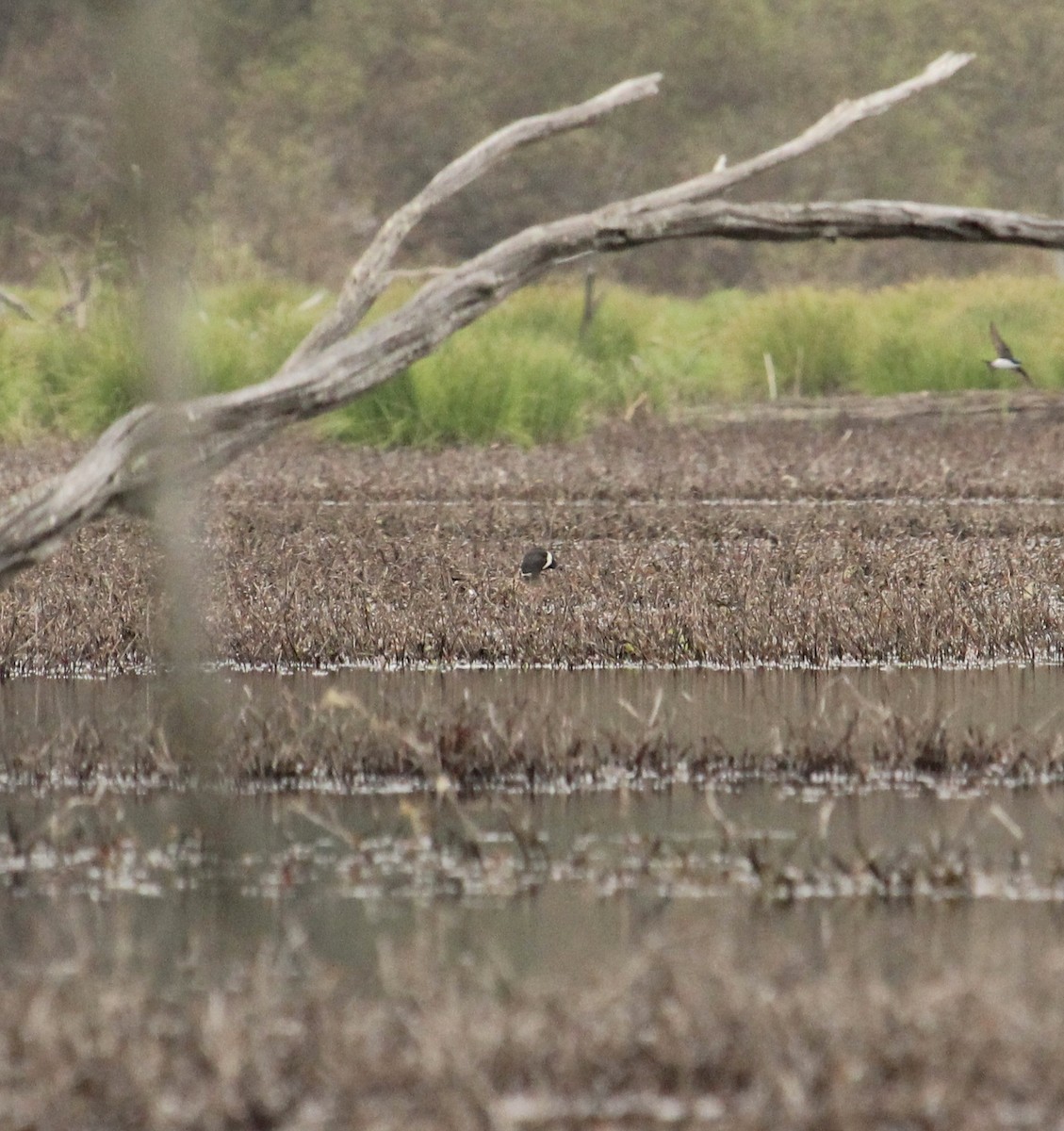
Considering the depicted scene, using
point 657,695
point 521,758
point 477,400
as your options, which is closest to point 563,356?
point 477,400

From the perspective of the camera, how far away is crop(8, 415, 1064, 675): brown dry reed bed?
7.77 metres

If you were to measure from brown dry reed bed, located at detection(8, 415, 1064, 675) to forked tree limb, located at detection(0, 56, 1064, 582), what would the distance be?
1762 mm

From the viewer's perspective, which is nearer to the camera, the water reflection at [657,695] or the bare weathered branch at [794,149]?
the bare weathered branch at [794,149]

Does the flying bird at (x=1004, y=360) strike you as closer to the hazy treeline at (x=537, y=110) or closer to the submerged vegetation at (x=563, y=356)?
the submerged vegetation at (x=563, y=356)

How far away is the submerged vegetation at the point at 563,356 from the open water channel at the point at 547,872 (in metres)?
10.1

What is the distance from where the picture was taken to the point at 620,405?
63.1ft

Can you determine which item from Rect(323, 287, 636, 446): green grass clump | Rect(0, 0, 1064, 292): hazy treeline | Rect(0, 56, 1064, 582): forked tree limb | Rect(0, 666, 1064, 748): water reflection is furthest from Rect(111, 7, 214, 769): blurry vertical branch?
Rect(0, 0, 1064, 292): hazy treeline

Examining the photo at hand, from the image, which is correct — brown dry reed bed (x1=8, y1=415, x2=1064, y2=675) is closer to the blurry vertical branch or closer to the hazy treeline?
the blurry vertical branch

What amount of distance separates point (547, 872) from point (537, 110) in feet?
143

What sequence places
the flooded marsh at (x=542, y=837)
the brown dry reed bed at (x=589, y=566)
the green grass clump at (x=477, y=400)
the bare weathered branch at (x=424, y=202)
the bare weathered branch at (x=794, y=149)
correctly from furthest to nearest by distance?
the green grass clump at (x=477, y=400) → the brown dry reed bed at (x=589, y=566) → the bare weathered branch at (x=424, y=202) → the bare weathered branch at (x=794, y=149) → the flooded marsh at (x=542, y=837)

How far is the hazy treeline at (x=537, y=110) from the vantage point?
4256cm

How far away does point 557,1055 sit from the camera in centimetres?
351

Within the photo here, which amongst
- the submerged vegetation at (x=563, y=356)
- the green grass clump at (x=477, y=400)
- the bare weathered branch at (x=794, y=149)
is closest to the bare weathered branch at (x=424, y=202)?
the bare weathered branch at (x=794, y=149)

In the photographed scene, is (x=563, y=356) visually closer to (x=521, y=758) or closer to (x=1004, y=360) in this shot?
(x=1004, y=360)
